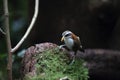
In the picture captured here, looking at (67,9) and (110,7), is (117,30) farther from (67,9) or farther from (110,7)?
(67,9)

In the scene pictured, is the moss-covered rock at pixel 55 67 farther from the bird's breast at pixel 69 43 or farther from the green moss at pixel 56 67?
the bird's breast at pixel 69 43

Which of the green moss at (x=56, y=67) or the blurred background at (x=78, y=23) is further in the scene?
the blurred background at (x=78, y=23)

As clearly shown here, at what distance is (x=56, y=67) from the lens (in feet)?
6.61

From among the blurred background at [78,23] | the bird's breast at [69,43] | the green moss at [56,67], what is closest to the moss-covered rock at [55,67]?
the green moss at [56,67]

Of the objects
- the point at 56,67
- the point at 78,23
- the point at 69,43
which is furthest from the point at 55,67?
the point at 78,23

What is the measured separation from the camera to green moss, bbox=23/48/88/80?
6.39 feet

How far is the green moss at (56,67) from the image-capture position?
195 cm

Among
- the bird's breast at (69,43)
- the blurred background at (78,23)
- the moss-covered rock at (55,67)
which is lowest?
the moss-covered rock at (55,67)

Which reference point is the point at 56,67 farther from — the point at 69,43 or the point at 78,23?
the point at 78,23

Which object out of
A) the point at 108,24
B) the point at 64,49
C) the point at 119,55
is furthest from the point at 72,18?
the point at 64,49

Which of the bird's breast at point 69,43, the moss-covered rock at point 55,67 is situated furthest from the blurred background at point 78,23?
the bird's breast at point 69,43

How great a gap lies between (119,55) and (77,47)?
2.19 m

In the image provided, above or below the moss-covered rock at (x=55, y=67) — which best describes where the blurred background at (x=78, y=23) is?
above

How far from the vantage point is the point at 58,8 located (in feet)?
15.7
